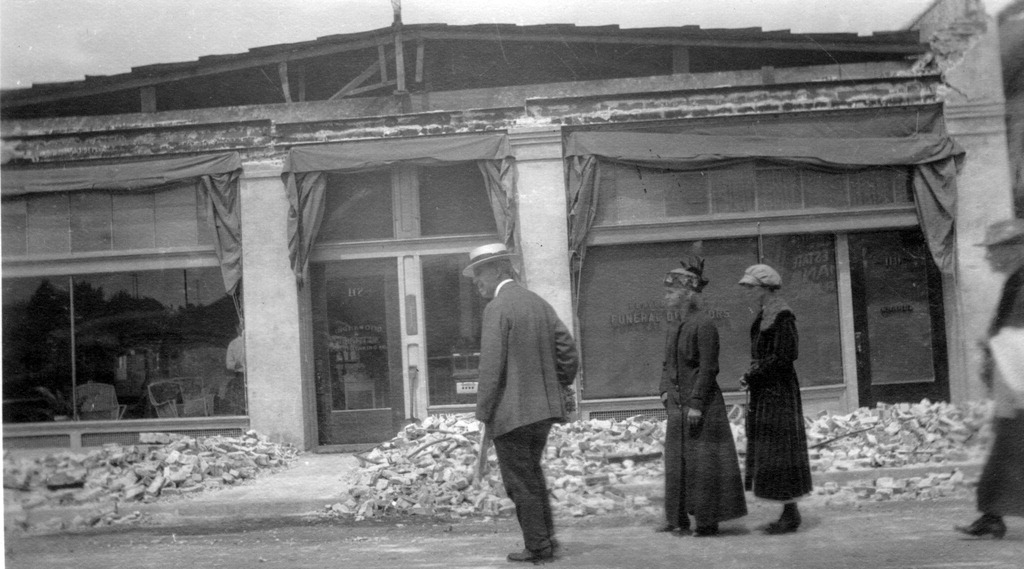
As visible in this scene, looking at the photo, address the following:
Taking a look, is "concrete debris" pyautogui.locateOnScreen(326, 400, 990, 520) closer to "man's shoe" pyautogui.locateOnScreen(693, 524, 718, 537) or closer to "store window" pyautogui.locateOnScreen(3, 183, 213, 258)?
"man's shoe" pyautogui.locateOnScreen(693, 524, 718, 537)

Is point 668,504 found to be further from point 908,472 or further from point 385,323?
point 385,323

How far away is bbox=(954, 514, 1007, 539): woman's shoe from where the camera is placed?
14.8 ft

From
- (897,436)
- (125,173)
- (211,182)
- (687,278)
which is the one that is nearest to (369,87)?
(211,182)

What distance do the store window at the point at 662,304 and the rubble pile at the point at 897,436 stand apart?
24.9 inches

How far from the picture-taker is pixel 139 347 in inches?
299

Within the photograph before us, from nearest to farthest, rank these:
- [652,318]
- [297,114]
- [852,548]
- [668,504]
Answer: [852,548]
[668,504]
[652,318]
[297,114]

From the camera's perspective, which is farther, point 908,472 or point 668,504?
point 908,472

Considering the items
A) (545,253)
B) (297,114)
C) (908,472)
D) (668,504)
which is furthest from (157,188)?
(908,472)

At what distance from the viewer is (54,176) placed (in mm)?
7074

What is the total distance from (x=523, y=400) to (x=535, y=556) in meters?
0.94

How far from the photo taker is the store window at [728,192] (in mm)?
7578

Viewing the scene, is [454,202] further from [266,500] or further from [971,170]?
[971,170]

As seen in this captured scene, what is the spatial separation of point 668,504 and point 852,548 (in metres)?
1.14

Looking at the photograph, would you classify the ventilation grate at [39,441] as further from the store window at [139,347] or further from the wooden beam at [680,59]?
the wooden beam at [680,59]
